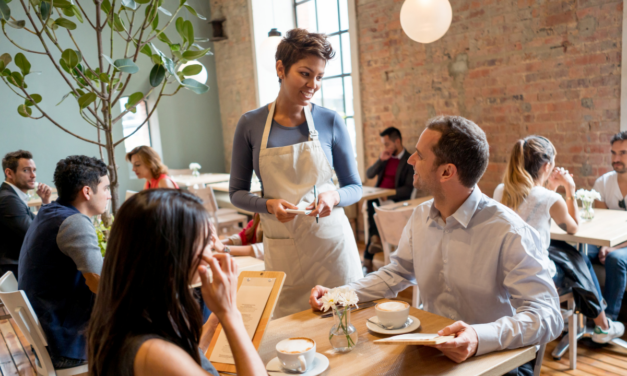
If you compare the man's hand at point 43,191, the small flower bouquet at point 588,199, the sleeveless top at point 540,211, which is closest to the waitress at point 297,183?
the sleeveless top at point 540,211

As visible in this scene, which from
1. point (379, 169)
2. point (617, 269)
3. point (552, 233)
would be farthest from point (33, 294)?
point (379, 169)

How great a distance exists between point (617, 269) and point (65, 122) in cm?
709

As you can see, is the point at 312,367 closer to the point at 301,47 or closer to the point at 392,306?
the point at 392,306

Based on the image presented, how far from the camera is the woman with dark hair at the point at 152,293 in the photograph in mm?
912

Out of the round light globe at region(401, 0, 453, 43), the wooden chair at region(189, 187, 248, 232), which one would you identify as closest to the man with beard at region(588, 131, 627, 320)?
Answer: the round light globe at region(401, 0, 453, 43)

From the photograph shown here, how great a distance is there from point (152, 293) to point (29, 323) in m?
1.22

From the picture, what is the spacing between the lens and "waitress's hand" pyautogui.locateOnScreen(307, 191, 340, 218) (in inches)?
70.4

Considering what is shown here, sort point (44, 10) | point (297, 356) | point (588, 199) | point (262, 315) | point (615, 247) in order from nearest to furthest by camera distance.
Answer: point (297, 356) < point (262, 315) < point (44, 10) < point (588, 199) < point (615, 247)

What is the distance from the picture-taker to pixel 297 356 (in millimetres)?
1152

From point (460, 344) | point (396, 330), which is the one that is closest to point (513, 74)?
point (396, 330)

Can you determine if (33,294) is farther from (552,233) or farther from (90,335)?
(552,233)

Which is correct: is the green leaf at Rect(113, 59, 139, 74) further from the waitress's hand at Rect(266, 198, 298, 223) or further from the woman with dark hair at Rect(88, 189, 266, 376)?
the woman with dark hair at Rect(88, 189, 266, 376)

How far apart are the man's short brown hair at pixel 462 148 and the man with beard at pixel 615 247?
2.03 m

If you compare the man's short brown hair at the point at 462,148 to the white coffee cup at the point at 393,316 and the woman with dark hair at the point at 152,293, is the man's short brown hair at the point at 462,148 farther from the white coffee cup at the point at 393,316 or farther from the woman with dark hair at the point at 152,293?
the woman with dark hair at the point at 152,293
